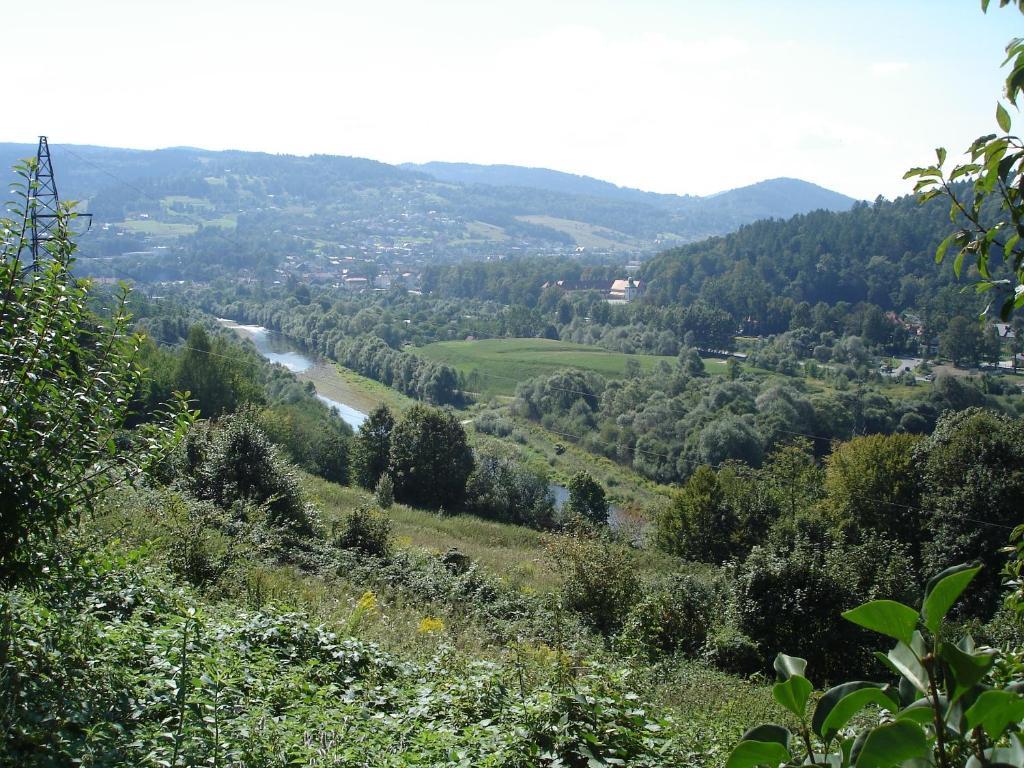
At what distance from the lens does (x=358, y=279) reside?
5133 inches

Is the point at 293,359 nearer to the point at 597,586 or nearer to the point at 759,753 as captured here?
the point at 597,586

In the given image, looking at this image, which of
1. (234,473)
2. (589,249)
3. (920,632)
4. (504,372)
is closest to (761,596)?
(234,473)

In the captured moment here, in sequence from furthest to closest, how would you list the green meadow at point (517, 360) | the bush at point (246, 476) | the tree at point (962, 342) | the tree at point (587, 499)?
the tree at point (962, 342), the green meadow at point (517, 360), the tree at point (587, 499), the bush at point (246, 476)

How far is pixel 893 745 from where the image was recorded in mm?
829

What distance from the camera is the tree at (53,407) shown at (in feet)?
11.6

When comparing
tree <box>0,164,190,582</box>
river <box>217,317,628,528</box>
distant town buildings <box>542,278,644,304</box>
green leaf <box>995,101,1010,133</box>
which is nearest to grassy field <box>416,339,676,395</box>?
river <box>217,317,628,528</box>

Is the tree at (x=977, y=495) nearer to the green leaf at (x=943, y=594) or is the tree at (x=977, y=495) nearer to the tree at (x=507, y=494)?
the tree at (x=507, y=494)

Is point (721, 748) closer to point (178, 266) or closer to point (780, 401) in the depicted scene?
point (780, 401)

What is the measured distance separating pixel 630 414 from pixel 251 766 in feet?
171

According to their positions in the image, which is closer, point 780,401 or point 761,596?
point 761,596

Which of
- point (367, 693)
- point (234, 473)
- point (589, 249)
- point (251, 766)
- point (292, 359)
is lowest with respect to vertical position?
point (292, 359)

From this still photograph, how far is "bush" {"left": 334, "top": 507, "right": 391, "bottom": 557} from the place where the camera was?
14.7 meters

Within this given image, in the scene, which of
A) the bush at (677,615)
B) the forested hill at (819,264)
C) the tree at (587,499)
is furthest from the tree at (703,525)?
the forested hill at (819,264)

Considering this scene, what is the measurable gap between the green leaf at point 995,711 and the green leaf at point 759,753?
0.76 ft
